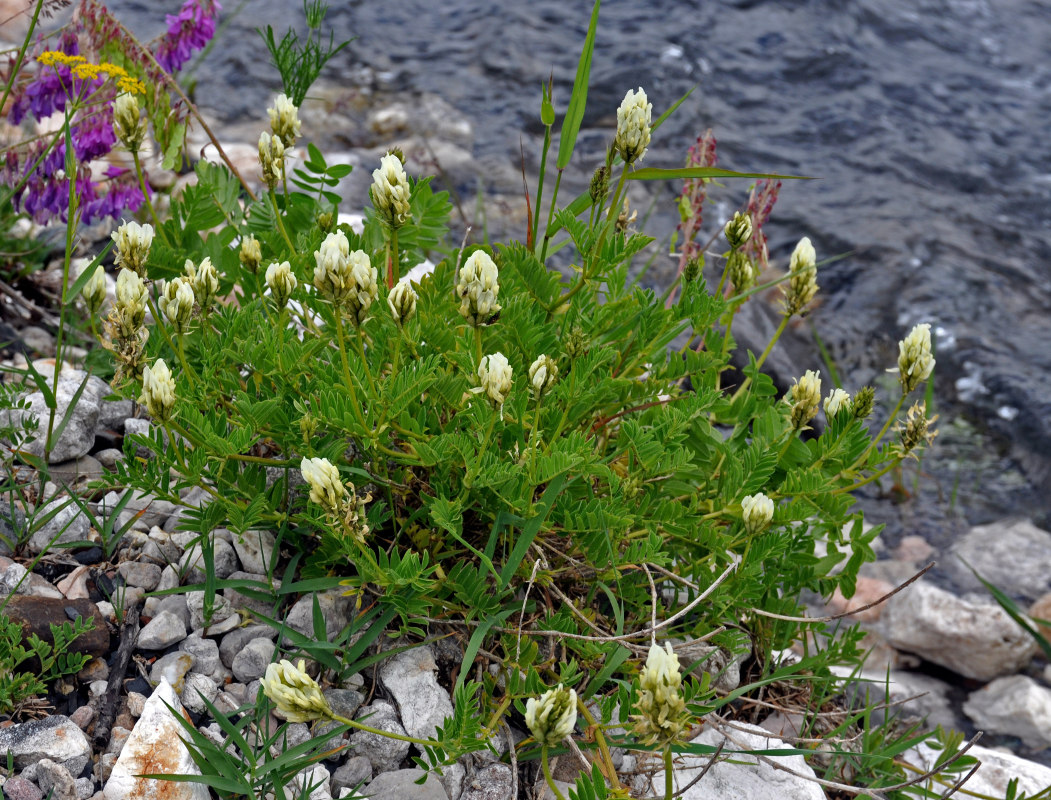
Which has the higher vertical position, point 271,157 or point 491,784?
point 271,157

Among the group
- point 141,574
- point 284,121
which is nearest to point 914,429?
point 284,121

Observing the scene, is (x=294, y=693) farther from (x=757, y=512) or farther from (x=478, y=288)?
(x=757, y=512)

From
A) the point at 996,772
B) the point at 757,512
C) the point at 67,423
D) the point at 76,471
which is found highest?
the point at 757,512

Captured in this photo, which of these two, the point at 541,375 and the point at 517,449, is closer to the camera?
the point at 541,375

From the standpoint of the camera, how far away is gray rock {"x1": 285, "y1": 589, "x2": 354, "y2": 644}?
219 cm

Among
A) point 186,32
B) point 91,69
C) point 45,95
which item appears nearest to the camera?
point 91,69

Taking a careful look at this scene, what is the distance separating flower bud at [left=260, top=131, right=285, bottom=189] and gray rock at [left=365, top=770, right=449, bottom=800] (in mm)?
1429

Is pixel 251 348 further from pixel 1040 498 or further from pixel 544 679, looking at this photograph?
pixel 1040 498

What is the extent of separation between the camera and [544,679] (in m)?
2.19

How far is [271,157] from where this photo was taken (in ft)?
7.72

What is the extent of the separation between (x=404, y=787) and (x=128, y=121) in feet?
5.23

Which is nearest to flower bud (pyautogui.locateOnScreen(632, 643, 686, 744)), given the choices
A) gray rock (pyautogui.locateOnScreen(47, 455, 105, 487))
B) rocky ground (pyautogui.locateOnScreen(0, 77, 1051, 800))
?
rocky ground (pyautogui.locateOnScreen(0, 77, 1051, 800))

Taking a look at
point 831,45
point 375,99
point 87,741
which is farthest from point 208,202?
point 831,45

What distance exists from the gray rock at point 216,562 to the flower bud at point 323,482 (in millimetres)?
687
